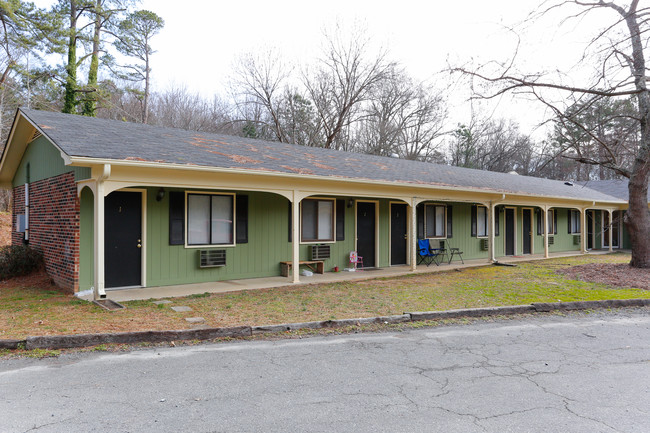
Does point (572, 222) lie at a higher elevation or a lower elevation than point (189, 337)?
higher

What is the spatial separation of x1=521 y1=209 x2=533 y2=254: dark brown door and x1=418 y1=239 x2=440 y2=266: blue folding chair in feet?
19.8

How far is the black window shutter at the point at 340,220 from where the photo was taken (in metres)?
12.3

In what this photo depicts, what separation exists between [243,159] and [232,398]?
6.80 metres

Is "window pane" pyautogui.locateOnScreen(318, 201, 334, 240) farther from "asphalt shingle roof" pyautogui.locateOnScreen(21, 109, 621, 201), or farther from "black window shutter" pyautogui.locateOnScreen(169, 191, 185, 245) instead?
"black window shutter" pyautogui.locateOnScreen(169, 191, 185, 245)

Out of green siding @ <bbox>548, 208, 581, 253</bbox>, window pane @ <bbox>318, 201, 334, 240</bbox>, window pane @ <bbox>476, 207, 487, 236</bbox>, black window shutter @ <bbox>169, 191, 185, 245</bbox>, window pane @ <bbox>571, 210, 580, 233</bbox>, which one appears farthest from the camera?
window pane @ <bbox>571, 210, 580, 233</bbox>

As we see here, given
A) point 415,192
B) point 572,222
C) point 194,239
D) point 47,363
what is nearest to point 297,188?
point 194,239

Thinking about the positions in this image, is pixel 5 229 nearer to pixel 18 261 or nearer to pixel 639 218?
pixel 18 261

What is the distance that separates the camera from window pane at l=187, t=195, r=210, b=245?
9695 millimetres

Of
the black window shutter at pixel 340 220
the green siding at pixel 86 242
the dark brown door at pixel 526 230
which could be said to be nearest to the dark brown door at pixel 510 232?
the dark brown door at pixel 526 230

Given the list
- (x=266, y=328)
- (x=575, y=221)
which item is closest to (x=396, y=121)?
(x=575, y=221)

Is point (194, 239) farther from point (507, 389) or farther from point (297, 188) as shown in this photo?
point (507, 389)

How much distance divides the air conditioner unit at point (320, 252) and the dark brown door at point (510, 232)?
9.33m

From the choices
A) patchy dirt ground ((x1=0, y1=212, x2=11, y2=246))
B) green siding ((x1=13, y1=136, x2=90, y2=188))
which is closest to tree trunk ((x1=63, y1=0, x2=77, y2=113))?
patchy dirt ground ((x1=0, y1=212, x2=11, y2=246))

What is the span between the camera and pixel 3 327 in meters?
5.75
